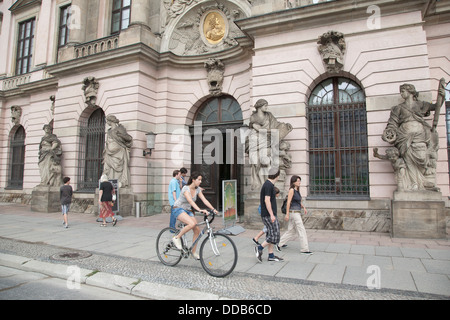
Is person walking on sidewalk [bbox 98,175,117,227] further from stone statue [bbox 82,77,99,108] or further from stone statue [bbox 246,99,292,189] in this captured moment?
stone statue [bbox 82,77,99,108]

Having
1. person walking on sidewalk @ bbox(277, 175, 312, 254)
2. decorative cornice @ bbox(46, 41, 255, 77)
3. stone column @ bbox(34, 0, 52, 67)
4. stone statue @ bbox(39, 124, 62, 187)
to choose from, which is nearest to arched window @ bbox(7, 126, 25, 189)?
stone column @ bbox(34, 0, 52, 67)

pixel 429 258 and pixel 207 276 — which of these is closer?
pixel 207 276

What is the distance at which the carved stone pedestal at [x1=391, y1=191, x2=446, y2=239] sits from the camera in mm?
7949

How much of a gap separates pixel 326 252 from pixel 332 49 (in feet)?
22.2

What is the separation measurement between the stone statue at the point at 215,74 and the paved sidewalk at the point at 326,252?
642 centimetres

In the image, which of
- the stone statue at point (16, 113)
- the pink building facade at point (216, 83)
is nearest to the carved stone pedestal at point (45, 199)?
the pink building facade at point (216, 83)

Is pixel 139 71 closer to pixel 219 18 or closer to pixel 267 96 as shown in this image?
pixel 219 18

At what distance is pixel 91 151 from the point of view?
15.2m

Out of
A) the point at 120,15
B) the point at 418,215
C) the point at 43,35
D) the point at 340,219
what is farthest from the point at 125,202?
the point at 43,35

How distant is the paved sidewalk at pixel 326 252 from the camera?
5023mm

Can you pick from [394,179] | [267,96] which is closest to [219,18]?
[267,96]

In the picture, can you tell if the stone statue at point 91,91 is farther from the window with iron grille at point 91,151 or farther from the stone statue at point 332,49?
the stone statue at point 332,49

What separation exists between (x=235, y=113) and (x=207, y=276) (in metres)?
9.62

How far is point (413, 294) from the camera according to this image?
433 cm
